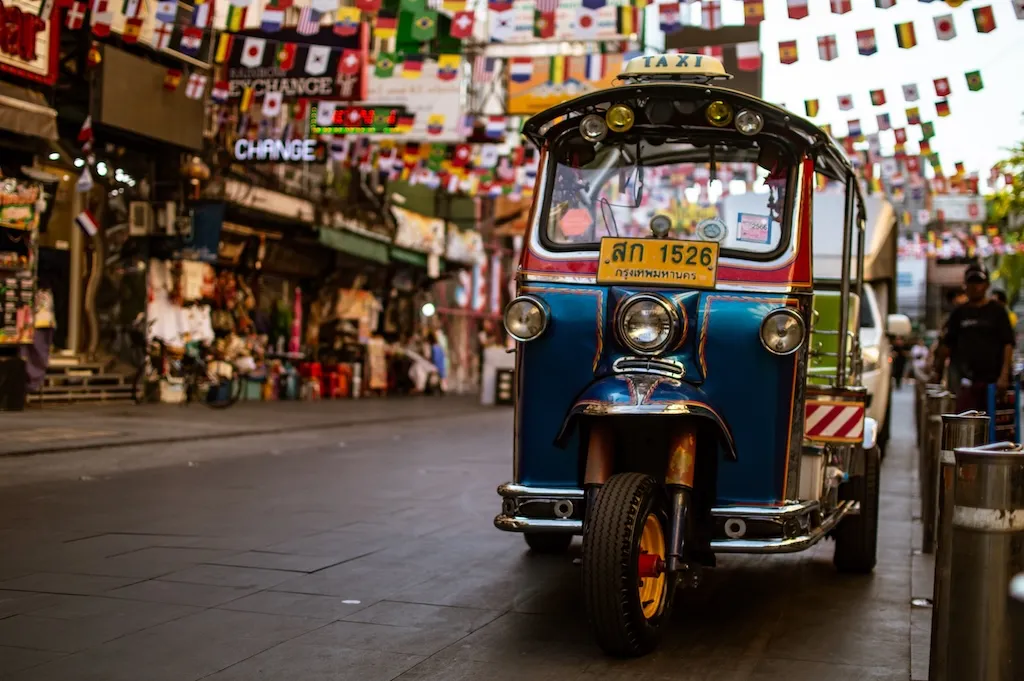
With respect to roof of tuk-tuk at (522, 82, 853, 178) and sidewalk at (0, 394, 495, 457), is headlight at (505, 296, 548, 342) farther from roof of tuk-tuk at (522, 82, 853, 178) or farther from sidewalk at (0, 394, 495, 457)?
sidewalk at (0, 394, 495, 457)

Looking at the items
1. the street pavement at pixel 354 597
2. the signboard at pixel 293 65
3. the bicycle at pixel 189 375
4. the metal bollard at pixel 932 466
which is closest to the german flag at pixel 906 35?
A: the street pavement at pixel 354 597

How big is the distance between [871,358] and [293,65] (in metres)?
10.4

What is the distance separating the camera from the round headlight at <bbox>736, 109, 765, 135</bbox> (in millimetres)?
6324

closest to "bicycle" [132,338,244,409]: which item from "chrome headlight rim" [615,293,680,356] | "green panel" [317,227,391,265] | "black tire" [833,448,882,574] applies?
"green panel" [317,227,391,265]

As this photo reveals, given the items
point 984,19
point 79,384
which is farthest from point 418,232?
point 984,19

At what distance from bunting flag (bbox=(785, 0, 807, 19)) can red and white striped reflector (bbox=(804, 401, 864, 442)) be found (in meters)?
7.30

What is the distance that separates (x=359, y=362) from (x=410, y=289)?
446 cm

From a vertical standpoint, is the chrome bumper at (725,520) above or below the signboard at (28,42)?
below

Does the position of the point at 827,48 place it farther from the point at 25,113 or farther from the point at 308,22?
the point at 25,113

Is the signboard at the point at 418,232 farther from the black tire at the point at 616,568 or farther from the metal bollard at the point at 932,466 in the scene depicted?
the black tire at the point at 616,568

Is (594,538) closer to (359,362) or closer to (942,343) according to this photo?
(942,343)

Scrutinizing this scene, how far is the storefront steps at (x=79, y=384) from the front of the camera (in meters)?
19.6

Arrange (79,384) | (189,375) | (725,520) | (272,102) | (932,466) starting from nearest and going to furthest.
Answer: (725,520)
(932,466)
(272,102)
(79,384)
(189,375)

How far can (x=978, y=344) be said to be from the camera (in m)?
12.1
